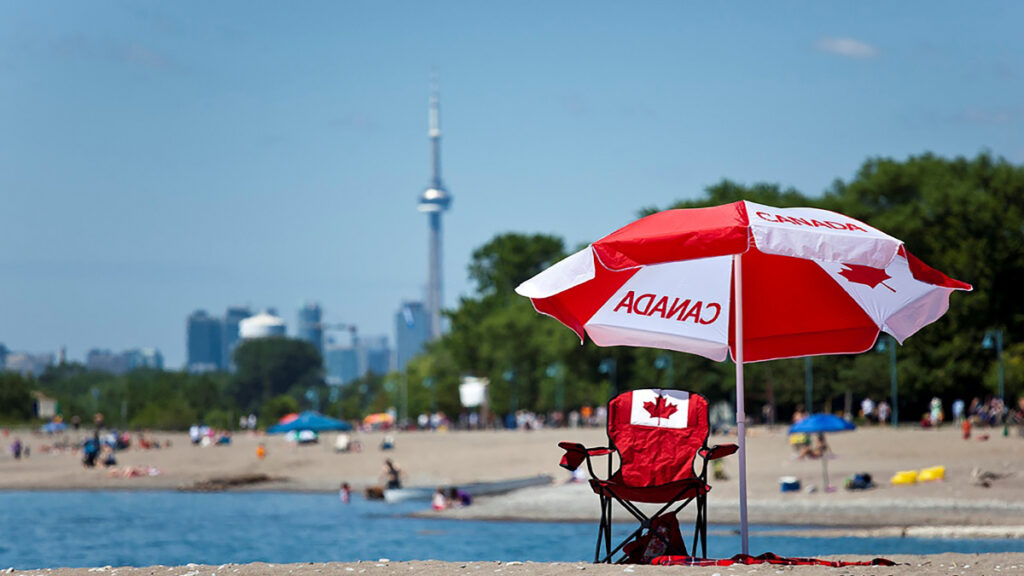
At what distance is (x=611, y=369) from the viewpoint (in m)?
67.8

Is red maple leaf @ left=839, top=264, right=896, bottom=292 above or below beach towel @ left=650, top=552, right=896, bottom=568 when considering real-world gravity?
above

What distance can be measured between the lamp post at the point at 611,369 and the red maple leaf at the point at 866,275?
56148 mm

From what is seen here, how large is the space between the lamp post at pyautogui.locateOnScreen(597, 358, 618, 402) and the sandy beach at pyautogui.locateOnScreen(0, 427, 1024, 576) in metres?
8.56

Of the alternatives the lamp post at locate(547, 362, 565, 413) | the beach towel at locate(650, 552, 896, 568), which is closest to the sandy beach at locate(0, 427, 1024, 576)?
the beach towel at locate(650, 552, 896, 568)

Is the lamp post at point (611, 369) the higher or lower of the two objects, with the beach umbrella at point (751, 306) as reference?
higher

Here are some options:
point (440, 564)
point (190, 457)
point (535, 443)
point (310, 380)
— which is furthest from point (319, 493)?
point (310, 380)

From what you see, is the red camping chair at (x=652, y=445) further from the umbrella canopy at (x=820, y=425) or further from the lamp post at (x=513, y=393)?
the lamp post at (x=513, y=393)

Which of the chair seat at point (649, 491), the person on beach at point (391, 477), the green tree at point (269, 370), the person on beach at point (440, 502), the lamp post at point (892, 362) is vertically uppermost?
the green tree at point (269, 370)

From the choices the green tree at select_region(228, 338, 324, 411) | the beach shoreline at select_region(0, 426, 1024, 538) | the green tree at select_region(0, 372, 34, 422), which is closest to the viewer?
the beach shoreline at select_region(0, 426, 1024, 538)

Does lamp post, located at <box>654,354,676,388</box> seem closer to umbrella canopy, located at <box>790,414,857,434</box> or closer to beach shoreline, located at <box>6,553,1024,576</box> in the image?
umbrella canopy, located at <box>790,414,857,434</box>

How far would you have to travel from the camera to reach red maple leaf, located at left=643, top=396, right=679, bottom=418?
30.4 feet

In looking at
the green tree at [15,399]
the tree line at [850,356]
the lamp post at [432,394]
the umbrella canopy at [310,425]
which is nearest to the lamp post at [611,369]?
the tree line at [850,356]

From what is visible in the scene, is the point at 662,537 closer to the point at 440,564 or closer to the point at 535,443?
the point at 440,564

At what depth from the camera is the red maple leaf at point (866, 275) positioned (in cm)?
934
